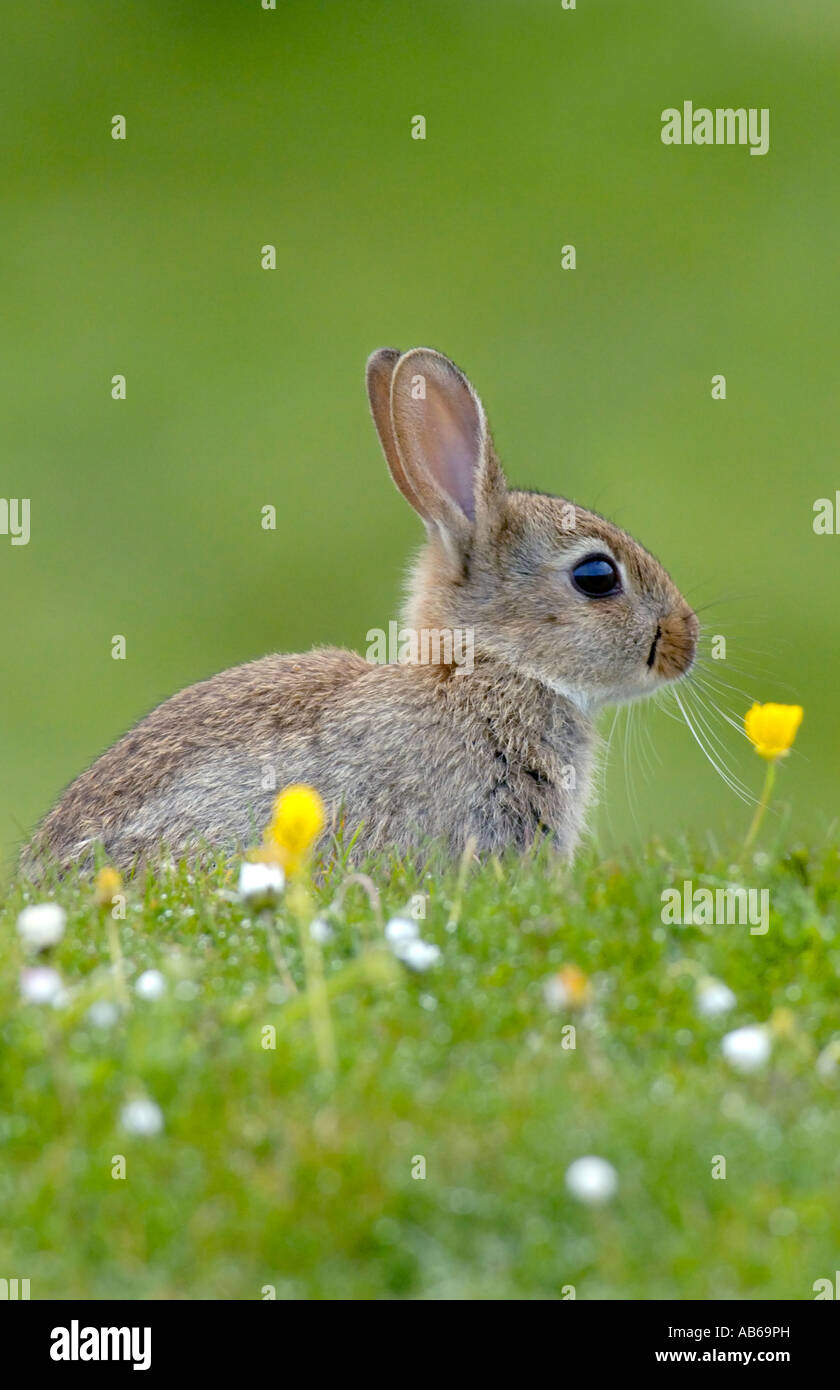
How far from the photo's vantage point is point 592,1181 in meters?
4.15

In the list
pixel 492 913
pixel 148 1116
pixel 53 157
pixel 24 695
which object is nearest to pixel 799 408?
pixel 24 695

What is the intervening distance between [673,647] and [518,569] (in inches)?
33.8

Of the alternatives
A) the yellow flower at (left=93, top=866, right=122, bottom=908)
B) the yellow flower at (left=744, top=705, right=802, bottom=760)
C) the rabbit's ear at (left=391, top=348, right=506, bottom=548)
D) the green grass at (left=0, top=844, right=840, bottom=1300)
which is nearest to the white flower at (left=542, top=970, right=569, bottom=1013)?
the green grass at (left=0, top=844, right=840, bottom=1300)

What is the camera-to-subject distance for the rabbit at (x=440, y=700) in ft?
27.5

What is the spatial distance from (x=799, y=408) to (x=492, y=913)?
2350 cm

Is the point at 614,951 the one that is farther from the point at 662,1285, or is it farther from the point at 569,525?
the point at 569,525

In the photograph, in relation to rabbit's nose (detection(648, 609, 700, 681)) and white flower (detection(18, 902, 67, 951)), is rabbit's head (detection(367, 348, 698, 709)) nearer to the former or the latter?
rabbit's nose (detection(648, 609, 700, 681))

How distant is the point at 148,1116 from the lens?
441 cm

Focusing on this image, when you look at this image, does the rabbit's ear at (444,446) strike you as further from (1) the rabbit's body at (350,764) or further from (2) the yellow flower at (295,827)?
(2) the yellow flower at (295,827)

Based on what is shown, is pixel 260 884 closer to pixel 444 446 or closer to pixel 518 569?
pixel 518 569

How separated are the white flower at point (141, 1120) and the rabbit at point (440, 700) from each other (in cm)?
349

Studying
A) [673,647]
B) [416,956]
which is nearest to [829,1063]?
[416,956]

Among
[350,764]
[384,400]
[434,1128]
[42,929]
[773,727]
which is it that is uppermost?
[384,400]

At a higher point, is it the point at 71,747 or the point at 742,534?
the point at 742,534
